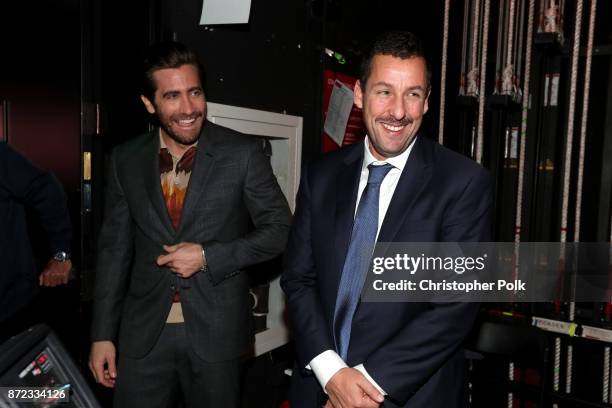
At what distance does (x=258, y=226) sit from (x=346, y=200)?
435mm

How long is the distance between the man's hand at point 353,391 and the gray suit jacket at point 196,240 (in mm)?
525

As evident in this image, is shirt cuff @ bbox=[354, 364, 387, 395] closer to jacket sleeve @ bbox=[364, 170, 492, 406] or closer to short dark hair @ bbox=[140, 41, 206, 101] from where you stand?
jacket sleeve @ bbox=[364, 170, 492, 406]

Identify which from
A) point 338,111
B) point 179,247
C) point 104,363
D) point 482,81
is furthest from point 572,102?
point 104,363

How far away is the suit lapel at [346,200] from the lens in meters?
1.52

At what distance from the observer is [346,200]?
155cm

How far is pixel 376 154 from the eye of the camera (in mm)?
1588

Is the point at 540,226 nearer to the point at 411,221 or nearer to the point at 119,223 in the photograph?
the point at 411,221

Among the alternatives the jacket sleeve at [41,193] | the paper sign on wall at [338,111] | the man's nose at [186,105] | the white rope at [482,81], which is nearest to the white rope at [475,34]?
the white rope at [482,81]

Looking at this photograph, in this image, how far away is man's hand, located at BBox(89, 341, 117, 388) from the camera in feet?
5.86

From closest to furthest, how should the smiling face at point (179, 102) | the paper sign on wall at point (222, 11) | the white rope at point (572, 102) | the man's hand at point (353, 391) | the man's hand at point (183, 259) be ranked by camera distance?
the man's hand at point (353, 391) < the man's hand at point (183, 259) < the smiling face at point (179, 102) < the paper sign on wall at point (222, 11) < the white rope at point (572, 102)

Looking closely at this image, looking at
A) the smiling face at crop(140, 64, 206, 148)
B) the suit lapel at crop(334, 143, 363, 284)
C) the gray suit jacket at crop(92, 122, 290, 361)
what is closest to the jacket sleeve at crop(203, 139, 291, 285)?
the gray suit jacket at crop(92, 122, 290, 361)

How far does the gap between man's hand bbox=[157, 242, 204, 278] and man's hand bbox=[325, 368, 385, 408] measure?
59 cm

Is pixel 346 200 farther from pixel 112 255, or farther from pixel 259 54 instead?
pixel 259 54

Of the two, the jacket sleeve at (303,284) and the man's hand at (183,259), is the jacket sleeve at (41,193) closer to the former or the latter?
the man's hand at (183,259)
